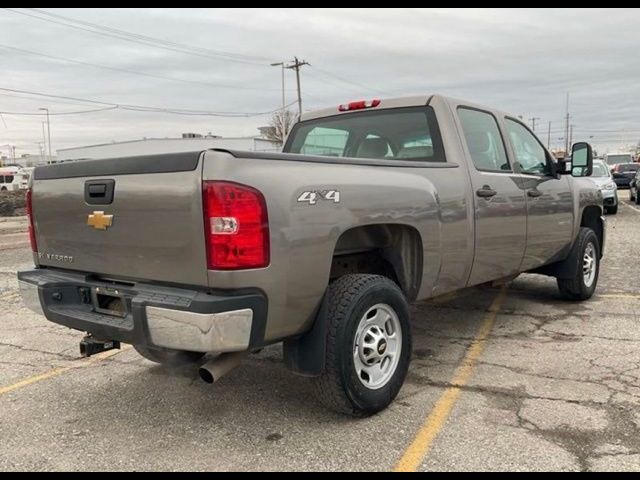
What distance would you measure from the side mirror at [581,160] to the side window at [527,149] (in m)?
0.37

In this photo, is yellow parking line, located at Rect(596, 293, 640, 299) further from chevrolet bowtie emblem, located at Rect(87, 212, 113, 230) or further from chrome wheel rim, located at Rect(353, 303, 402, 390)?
chevrolet bowtie emblem, located at Rect(87, 212, 113, 230)

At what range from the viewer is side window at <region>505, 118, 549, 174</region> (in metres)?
5.49

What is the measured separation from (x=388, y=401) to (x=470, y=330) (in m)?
2.19

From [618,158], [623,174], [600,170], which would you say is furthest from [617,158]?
[600,170]

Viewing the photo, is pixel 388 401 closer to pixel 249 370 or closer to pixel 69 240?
pixel 249 370

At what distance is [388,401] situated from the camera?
3.66 m

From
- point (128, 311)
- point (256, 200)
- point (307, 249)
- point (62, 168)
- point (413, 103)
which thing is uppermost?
point (413, 103)

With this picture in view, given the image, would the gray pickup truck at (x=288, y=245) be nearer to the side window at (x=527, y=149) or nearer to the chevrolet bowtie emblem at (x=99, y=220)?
the chevrolet bowtie emblem at (x=99, y=220)

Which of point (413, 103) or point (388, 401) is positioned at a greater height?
point (413, 103)

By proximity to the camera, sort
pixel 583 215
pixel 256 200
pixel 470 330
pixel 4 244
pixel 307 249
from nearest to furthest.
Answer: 1. pixel 256 200
2. pixel 307 249
3. pixel 470 330
4. pixel 583 215
5. pixel 4 244

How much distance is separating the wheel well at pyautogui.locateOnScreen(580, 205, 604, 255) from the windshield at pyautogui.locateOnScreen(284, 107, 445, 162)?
3.05 m

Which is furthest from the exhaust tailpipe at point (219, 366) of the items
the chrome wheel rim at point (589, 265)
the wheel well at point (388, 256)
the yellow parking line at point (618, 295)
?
the yellow parking line at point (618, 295)

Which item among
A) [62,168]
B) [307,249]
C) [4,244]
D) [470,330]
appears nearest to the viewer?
[307,249]

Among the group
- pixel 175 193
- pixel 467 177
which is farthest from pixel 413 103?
pixel 175 193
